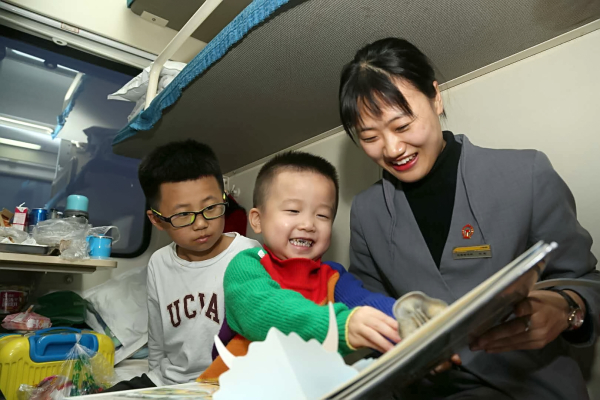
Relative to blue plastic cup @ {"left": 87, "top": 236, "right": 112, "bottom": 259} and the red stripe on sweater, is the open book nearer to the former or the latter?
the red stripe on sweater

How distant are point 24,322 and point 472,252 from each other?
4.95ft

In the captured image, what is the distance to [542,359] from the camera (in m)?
0.70

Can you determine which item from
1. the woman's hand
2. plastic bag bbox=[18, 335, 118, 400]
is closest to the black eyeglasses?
plastic bag bbox=[18, 335, 118, 400]

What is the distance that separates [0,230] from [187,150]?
2.39 feet

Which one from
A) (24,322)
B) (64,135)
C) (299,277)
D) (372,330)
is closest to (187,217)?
(299,277)

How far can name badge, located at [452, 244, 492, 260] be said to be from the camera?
0.76m

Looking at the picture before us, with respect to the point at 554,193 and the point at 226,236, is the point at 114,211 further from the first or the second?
the point at 554,193

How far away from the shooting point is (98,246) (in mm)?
1591

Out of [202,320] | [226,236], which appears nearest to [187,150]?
[226,236]

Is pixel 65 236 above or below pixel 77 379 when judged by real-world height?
above

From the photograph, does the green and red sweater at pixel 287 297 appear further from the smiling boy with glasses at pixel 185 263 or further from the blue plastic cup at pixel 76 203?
the blue plastic cup at pixel 76 203

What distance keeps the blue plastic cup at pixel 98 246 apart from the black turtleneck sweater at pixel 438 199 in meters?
1.28

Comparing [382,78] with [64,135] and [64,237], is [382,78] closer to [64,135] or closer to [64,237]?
[64,237]

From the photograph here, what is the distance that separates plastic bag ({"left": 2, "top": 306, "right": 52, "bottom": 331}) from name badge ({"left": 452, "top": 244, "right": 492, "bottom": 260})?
1463mm
